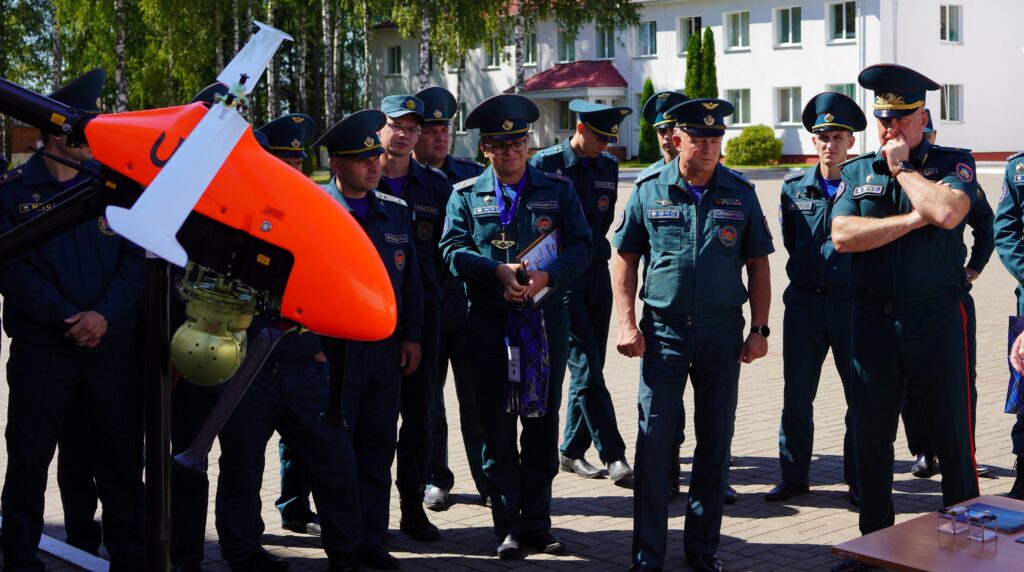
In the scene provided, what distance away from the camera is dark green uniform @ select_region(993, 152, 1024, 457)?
287 inches

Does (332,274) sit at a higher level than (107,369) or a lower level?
higher

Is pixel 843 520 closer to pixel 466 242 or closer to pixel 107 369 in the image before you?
pixel 466 242

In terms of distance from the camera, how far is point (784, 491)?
7.15 m

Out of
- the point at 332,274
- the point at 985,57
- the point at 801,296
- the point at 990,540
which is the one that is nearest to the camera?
the point at 332,274

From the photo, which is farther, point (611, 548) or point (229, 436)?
point (611, 548)

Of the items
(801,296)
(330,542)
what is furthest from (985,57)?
(330,542)

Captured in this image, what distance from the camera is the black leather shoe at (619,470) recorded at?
759 cm

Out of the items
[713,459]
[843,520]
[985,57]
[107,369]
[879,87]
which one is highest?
[985,57]

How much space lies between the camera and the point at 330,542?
228 inches

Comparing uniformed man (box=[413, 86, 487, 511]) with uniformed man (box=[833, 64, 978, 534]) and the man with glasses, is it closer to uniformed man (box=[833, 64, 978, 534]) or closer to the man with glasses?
the man with glasses

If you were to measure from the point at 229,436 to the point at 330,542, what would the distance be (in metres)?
0.69

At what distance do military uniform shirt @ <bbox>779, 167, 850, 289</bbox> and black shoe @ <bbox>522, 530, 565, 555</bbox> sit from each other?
230 cm

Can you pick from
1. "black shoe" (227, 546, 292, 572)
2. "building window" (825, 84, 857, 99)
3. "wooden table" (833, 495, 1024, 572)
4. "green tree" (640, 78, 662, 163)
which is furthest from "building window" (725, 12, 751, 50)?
"wooden table" (833, 495, 1024, 572)

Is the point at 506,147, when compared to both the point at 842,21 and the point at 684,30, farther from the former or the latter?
the point at 684,30
